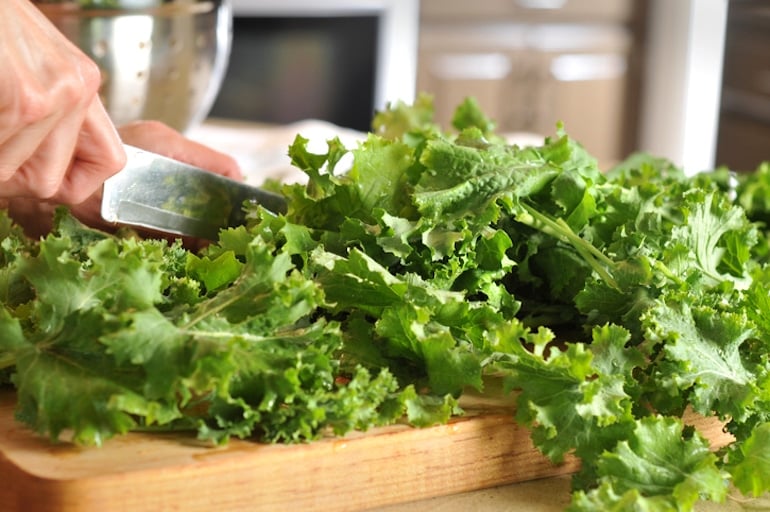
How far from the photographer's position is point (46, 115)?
1.09m

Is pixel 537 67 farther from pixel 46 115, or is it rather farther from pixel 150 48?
pixel 46 115

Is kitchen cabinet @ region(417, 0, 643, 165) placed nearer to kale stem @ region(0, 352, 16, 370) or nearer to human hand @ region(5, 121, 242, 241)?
human hand @ region(5, 121, 242, 241)

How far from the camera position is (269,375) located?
971 mm

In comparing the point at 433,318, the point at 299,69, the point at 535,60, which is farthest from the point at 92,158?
the point at 535,60

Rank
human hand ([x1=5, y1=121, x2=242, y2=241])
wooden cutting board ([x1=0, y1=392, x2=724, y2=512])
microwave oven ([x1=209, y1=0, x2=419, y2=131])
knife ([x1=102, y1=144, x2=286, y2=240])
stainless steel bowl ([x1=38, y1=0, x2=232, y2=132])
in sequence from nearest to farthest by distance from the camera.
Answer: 1. wooden cutting board ([x1=0, y1=392, x2=724, y2=512])
2. knife ([x1=102, y1=144, x2=286, y2=240])
3. human hand ([x1=5, y1=121, x2=242, y2=241])
4. stainless steel bowl ([x1=38, y1=0, x2=232, y2=132])
5. microwave oven ([x1=209, y1=0, x2=419, y2=131])

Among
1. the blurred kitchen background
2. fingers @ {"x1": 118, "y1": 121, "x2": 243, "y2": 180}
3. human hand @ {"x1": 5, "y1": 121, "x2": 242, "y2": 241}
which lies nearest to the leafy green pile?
human hand @ {"x1": 5, "y1": 121, "x2": 242, "y2": 241}

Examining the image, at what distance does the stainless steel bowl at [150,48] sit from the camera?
1.76 m

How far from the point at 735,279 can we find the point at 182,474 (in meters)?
0.76

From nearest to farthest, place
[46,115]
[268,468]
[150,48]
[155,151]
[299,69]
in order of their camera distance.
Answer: [268,468]
[46,115]
[155,151]
[150,48]
[299,69]

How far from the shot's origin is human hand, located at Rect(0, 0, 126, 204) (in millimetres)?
1062

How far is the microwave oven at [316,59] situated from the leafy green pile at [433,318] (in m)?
3.13

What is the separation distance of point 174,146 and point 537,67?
12.2 ft

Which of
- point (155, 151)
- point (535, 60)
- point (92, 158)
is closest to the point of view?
point (92, 158)

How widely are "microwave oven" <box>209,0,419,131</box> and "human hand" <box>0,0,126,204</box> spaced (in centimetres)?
317
